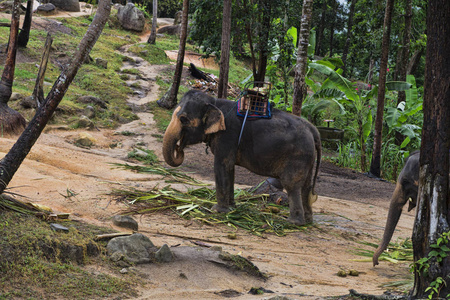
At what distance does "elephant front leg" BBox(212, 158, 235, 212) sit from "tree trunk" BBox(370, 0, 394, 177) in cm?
789

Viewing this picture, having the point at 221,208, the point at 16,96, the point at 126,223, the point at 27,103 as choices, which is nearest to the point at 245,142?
the point at 221,208

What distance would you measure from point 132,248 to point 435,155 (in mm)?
2992

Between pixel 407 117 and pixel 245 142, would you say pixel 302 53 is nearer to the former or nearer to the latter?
pixel 245 142

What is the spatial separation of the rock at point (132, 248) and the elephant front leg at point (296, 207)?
3419 millimetres

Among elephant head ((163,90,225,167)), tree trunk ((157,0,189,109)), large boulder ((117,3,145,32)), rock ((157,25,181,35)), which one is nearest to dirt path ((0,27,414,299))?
elephant head ((163,90,225,167))

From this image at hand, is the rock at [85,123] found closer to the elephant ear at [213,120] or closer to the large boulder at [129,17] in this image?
the elephant ear at [213,120]

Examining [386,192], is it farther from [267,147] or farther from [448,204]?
[448,204]

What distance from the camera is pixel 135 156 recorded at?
Result: 42.4ft

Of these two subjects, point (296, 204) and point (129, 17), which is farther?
point (129, 17)

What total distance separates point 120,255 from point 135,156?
26.0 feet

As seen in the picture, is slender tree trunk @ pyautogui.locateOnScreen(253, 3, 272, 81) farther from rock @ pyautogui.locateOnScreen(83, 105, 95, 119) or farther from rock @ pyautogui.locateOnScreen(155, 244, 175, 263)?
rock @ pyautogui.locateOnScreen(155, 244, 175, 263)

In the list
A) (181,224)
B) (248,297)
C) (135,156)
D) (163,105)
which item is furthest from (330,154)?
→ (248,297)

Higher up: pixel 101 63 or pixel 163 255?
pixel 101 63

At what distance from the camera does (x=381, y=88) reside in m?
15.0
